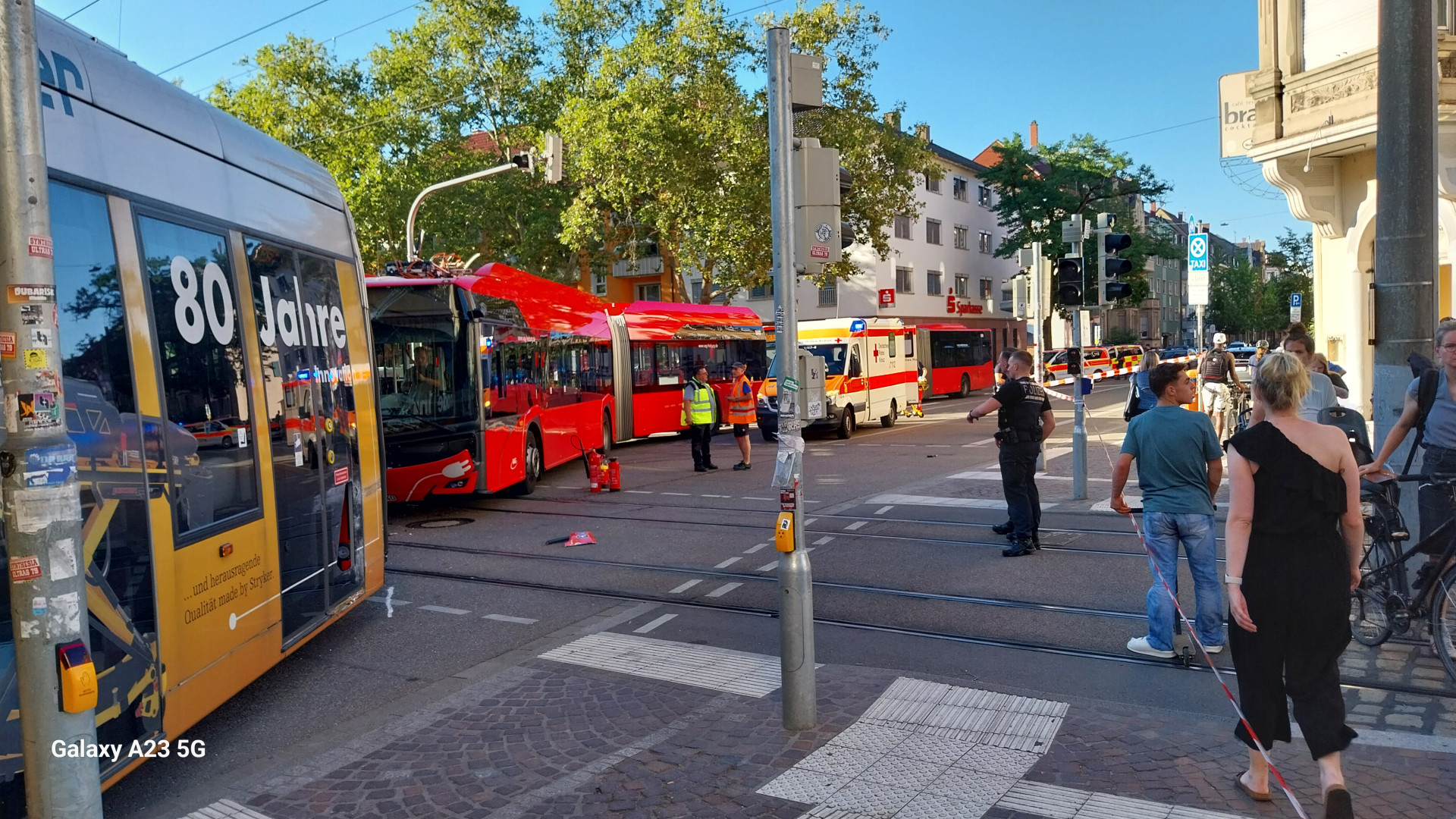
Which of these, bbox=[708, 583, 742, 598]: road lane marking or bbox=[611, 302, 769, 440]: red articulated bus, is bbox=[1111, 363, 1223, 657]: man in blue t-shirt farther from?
bbox=[611, 302, 769, 440]: red articulated bus

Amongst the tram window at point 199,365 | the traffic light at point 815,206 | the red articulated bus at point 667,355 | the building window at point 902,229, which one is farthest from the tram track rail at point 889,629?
the building window at point 902,229

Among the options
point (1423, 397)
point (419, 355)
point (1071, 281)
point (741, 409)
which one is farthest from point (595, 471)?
point (1423, 397)

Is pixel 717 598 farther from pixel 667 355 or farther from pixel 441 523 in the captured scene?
pixel 667 355

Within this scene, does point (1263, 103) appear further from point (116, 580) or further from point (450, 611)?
point (116, 580)

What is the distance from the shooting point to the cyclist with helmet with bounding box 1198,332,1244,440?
13672mm

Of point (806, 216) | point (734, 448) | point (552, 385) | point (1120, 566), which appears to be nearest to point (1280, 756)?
point (806, 216)

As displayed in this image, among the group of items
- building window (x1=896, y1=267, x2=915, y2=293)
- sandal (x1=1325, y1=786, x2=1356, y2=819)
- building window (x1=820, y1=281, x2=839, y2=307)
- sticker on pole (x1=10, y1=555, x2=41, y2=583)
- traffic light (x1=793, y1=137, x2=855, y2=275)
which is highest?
building window (x1=896, y1=267, x2=915, y2=293)

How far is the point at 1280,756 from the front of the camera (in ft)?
15.5

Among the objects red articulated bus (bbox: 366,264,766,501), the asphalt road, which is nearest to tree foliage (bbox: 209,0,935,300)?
red articulated bus (bbox: 366,264,766,501)

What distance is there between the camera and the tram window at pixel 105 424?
3.94 metres

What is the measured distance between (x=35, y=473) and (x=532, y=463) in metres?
11.7

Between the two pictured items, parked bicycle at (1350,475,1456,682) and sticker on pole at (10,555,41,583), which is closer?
sticker on pole at (10,555,41,583)

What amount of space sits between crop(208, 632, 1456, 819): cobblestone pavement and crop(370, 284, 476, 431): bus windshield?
6.93 m

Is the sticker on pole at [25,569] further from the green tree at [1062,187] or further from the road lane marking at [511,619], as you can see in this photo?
the green tree at [1062,187]
